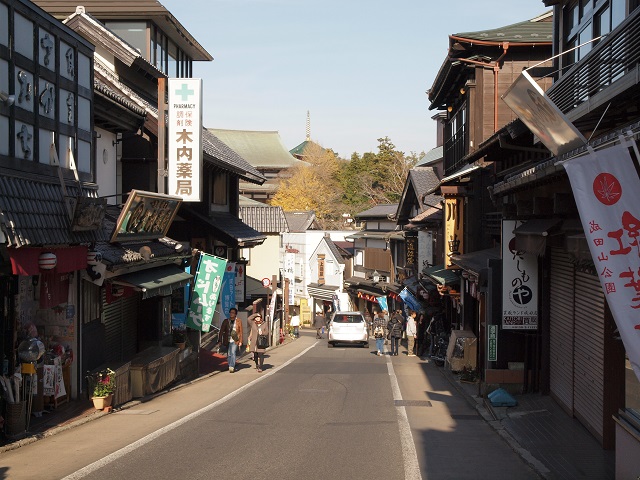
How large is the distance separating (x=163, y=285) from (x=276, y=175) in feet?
197

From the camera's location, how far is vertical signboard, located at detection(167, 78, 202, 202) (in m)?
20.7

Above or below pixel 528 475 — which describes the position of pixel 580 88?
above

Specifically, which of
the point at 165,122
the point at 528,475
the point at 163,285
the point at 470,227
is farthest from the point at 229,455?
the point at 470,227

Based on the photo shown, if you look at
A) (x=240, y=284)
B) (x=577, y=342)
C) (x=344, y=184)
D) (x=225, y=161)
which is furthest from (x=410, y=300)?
(x=344, y=184)

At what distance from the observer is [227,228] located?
31484 millimetres

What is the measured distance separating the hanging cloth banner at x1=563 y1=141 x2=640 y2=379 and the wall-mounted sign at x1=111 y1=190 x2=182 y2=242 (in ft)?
36.7

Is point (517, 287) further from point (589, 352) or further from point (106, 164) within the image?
point (106, 164)

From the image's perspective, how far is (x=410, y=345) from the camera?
3412cm

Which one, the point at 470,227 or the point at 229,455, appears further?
Answer: the point at 470,227

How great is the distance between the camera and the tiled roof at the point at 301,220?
229ft

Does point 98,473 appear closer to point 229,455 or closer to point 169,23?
point 229,455

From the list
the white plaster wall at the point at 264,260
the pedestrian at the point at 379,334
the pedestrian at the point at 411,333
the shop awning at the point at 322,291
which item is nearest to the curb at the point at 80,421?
the pedestrian at the point at 379,334

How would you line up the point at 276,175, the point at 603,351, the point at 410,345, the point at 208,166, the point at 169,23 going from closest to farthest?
the point at 603,351, the point at 169,23, the point at 208,166, the point at 410,345, the point at 276,175

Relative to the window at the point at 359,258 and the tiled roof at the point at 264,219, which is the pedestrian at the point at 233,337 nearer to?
the tiled roof at the point at 264,219
